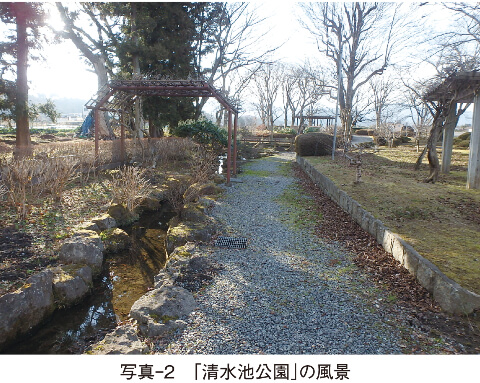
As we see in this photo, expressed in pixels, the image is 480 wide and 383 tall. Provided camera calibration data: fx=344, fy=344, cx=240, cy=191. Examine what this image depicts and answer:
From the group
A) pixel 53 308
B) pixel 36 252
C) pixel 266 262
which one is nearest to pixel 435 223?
pixel 266 262

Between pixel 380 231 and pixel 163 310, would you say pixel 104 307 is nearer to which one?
pixel 163 310

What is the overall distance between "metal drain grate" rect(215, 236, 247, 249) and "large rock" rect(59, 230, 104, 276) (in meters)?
1.74

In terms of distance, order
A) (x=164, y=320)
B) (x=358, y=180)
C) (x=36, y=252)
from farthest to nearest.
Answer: (x=358, y=180), (x=36, y=252), (x=164, y=320)

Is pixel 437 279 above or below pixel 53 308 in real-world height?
above

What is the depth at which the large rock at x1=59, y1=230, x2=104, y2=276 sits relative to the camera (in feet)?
15.1

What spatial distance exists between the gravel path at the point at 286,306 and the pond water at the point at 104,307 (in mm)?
1006

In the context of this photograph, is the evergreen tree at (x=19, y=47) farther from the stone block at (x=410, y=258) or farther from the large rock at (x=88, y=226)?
the stone block at (x=410, y=258)

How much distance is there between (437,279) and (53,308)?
4192 mm

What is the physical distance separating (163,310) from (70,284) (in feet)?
4.65

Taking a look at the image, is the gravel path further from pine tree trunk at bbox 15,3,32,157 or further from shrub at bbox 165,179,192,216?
pine tree trunk at bbox 15,3,32,157

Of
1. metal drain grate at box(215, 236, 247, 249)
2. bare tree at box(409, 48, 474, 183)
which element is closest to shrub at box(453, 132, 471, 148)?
bare tree at box(409, 48, 474, 183)

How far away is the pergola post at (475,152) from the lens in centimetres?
831

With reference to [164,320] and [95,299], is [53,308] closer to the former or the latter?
[95,299]

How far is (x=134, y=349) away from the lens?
2.88 m
